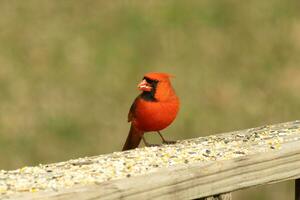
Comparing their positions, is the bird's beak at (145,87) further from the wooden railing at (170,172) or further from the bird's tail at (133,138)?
the wooden railing at (170,172)

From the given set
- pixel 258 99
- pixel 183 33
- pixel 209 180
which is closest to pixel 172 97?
pixel 209 180

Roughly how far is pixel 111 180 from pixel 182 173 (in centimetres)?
31

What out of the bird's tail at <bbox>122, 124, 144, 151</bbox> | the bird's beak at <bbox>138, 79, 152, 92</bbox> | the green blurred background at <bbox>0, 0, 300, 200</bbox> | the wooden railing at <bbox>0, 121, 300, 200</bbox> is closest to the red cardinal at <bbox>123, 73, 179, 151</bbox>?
the bird's beak at <bbox>138, 79, 152, 92</bbox>

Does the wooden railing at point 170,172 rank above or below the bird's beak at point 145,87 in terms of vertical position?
below

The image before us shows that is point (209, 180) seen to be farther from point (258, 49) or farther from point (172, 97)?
point (258, 49)

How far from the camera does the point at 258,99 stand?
9648 millimetres

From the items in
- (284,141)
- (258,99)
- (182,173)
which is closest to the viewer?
(182,173)

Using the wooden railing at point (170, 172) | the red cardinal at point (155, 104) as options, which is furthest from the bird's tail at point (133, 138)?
the wooden railing at point (170, 172)

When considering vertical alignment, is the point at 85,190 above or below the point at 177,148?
below

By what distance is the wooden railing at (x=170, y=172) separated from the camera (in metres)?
3.48

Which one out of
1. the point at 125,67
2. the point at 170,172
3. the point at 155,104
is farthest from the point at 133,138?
the point at 125,67

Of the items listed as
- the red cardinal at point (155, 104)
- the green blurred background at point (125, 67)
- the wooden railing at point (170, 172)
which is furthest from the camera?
the green blurred background at point (125, 67)

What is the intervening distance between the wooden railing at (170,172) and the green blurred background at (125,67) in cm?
442

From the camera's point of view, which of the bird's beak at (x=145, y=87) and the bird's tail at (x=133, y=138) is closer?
the bird's beak at (x=145, y=87)
